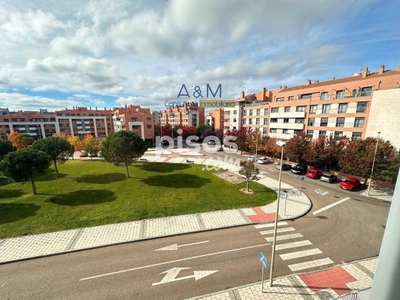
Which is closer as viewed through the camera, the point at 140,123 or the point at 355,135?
the point at 355,135

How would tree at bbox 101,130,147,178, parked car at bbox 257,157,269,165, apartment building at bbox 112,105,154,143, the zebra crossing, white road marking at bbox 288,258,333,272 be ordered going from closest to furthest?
white road marking at bbox 288,258,333,272 → the zebra crossing → tree at bbox 101,130,147,178 → parked car at bbox 257,157,269,165 → apartment building at bbox 112,105,154,143

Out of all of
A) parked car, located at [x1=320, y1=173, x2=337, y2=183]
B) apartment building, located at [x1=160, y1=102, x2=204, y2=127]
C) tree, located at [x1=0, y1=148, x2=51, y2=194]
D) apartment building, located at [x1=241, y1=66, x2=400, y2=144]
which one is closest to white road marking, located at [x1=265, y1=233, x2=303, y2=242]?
parked car, located at [x1=320, y1=173, x2=337, y2=183]

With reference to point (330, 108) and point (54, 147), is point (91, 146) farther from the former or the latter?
point (330, 108)

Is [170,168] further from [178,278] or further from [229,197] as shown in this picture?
[178,278]

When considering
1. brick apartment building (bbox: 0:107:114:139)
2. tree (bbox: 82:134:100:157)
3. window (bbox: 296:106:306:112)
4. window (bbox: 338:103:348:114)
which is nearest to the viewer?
window (bbox: 338:103:348:114)

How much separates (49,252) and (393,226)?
16155mm

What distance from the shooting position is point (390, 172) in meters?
20.4

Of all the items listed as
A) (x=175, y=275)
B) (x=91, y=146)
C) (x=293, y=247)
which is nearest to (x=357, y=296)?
(x=293, y=247)

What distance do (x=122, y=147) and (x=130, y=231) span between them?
45.7 feet

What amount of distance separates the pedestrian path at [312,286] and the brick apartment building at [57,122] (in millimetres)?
97955

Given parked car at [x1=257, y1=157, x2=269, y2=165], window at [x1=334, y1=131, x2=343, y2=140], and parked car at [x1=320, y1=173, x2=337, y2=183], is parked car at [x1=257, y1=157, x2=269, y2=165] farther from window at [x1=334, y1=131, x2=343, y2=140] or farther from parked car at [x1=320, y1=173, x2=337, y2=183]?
window at [x1=334, y1=131, x2=343, y2=140]

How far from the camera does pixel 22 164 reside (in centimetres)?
1903

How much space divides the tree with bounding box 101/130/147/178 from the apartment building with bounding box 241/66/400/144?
1282 inches

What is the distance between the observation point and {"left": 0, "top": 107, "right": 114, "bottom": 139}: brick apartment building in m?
77.5
